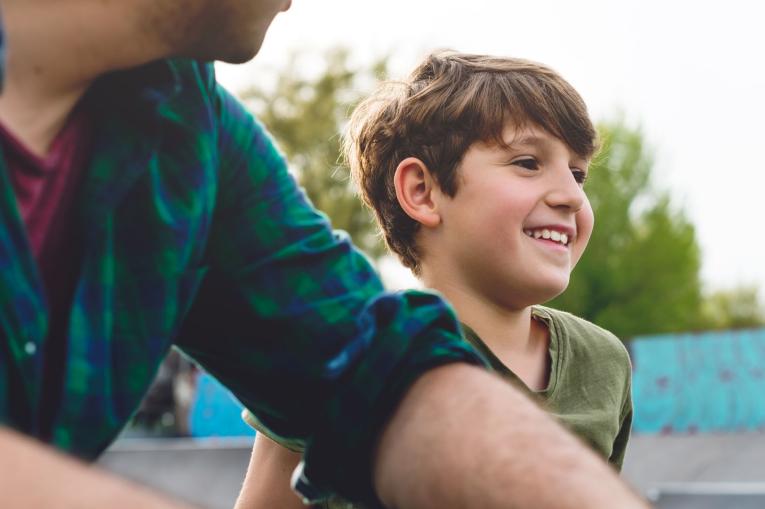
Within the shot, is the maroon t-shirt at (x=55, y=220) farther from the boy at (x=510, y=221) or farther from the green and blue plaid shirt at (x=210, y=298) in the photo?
the boy at (x=510, y=221)

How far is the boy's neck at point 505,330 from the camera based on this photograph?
2229 millimetres

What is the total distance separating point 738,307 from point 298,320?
59.7 m

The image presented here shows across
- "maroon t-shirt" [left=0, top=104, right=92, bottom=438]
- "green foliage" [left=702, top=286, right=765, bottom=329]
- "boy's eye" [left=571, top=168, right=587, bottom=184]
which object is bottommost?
"green foliage" [left=702, top=286, right=765, bottom=329]

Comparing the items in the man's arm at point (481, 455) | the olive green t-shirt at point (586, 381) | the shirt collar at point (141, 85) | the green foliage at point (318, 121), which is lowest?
the green foliage at point (318, 121)

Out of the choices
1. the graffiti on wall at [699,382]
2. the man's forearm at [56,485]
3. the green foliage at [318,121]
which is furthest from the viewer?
the green foliage at [318,121]

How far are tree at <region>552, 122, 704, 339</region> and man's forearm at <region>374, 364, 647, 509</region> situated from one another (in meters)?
31.4

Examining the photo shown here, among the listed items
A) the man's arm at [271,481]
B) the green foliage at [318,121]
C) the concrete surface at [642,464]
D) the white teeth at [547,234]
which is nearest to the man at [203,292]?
the man's arm at [271,481]

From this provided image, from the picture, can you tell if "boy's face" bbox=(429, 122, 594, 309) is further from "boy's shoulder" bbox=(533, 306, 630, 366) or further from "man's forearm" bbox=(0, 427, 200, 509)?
"man's forearm" bbox=(0, 427, 200, 509)

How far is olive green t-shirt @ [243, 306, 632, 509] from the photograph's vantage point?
7.02 ft

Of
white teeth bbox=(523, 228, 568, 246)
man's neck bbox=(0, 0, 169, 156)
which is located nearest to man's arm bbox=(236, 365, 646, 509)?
man's neck bbox=(0, 0, 169, 156)

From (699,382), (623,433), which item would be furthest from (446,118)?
(699,382)

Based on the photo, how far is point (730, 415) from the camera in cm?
1947

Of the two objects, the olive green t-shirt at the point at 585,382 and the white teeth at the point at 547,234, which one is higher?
the white teeth at the point at 547,234

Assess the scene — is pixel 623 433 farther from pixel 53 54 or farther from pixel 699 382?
pixel 699 382
